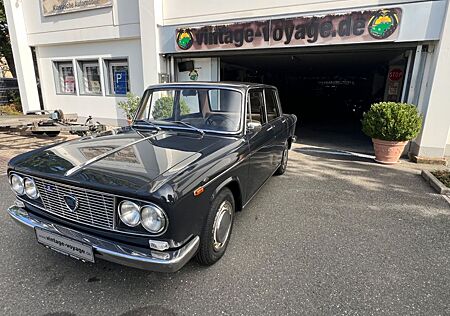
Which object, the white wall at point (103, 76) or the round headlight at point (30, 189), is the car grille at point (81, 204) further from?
the white wall at point (103, 76)

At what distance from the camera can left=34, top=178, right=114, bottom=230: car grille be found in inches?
81.8

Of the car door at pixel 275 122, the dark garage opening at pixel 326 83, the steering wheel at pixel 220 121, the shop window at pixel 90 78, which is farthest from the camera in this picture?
the shop window at pixel 90 78

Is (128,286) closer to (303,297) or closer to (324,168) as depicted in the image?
(303,297)

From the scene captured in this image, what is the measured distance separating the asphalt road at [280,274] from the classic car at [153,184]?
0.40 m

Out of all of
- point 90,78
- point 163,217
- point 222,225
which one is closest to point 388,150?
point 222,225

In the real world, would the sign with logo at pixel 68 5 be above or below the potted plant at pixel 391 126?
above

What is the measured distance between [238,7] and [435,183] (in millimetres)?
6699

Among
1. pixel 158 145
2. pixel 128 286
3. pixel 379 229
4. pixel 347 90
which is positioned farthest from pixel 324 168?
pixel 347 90

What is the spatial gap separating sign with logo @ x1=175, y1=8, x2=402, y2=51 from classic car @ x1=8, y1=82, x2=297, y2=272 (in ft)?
15.2

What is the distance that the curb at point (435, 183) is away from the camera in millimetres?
4625

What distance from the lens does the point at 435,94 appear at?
623 centimetres

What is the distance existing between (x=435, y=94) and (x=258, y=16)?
4940mm

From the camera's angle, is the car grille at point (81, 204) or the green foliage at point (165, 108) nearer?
the car grille at point (81, 204)

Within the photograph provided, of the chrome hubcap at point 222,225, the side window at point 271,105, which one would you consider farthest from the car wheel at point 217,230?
the side window at point 271,105
